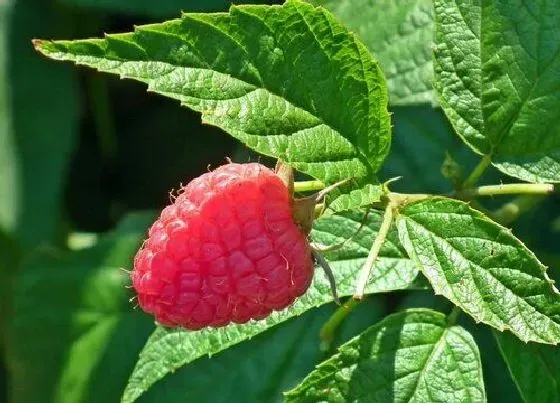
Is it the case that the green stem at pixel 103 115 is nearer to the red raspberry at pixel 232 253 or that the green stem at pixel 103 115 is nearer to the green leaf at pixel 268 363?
the green leaf at pixel 268 363

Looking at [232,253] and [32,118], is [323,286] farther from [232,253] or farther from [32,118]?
[32,118]

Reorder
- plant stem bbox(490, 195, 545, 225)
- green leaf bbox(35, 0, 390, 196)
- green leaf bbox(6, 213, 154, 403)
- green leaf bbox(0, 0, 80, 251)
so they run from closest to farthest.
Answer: green leaf bbox(35, 0, 390, 196)
plant stem bbox(490, 195, 545, 225)
green leaf bbox(6, 213, 154, 403)
green leaf bbox(0, 0, 80, 251)

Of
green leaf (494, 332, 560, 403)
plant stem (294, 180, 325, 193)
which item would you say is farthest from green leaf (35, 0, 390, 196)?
green leaf (494, 332, 560, 403)

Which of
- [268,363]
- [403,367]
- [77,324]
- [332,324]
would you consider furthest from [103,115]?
[403,367]

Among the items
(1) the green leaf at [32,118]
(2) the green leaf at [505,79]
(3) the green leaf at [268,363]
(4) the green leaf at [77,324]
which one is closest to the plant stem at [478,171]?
(2) the green leaf at [505,79]

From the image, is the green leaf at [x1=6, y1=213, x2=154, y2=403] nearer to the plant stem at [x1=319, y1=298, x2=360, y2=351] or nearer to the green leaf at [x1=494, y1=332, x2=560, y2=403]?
the plant stem at [x1=319, y1=298, x2=360, y2=351]
